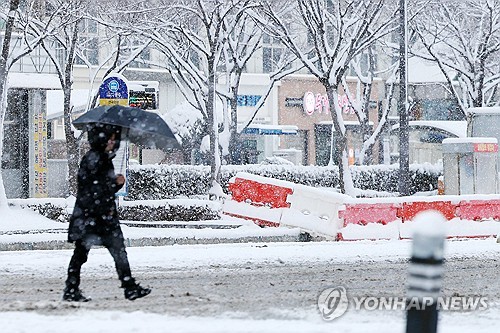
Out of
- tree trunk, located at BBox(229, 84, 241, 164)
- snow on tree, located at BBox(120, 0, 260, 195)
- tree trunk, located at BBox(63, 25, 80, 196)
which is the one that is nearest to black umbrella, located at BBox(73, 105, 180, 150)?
snow on tree, located at BBox(120, 0, 260, 195)

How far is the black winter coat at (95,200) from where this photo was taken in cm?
866

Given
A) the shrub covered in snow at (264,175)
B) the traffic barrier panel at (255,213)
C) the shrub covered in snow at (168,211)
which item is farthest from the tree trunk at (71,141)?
the traffic barrier panel at (255,213)

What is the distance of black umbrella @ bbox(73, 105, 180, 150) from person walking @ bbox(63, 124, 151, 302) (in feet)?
0.61

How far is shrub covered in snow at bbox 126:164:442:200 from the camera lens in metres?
29.4

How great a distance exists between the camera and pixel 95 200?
28.5 ft

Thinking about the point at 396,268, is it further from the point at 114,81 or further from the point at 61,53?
the point at 61,53

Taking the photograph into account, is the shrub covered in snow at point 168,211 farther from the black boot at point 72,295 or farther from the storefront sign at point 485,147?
the black boot at point 72,295

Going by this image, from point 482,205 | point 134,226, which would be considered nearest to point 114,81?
point 134,226

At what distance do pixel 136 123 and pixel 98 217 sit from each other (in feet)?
3.06

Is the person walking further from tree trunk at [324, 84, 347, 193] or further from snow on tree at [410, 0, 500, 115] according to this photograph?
snow on tree at [410, 0, 500, 115]

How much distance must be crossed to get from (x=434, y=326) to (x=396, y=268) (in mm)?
7446

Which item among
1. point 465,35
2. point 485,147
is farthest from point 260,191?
point 465,35

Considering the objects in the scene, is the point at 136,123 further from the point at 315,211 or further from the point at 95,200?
the point at 315,211

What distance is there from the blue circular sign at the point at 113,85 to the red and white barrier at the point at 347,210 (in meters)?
2.86
